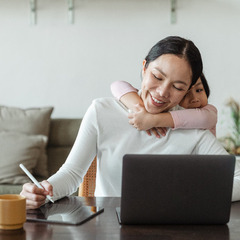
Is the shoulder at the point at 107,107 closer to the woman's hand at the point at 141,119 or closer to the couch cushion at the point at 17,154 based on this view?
the woman's hand at the point at 141,119

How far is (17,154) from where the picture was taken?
9.16ft

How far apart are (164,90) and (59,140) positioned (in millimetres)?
1771

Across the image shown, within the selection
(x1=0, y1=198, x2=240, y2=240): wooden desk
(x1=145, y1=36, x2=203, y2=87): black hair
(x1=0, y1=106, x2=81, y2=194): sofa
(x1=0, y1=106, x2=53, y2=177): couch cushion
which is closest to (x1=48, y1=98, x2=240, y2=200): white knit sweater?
(x1=145, y1=36, x2=203, y2=87): black hair

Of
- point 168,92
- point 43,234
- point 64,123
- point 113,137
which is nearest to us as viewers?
point 43,234

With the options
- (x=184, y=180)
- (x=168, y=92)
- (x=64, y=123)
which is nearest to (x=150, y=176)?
(x=184, y=180)

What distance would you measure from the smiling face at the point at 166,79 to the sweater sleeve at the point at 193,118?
5cm

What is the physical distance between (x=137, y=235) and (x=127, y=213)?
0.07 m

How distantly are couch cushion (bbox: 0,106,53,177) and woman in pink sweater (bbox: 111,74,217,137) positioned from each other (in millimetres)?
1425

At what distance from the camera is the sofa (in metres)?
2.75

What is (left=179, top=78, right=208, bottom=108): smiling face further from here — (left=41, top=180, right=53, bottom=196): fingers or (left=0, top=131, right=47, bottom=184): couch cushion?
(left=0, top=131, right=47, bottom=184): couch cushion

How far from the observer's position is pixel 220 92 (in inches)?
127

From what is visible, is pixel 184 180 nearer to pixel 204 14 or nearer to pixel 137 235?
pixel 137 235

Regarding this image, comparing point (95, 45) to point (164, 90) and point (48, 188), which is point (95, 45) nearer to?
point (164, 90)

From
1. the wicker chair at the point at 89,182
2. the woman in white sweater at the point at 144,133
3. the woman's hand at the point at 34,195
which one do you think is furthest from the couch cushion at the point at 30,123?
the woman's hand at the point at 34,195
